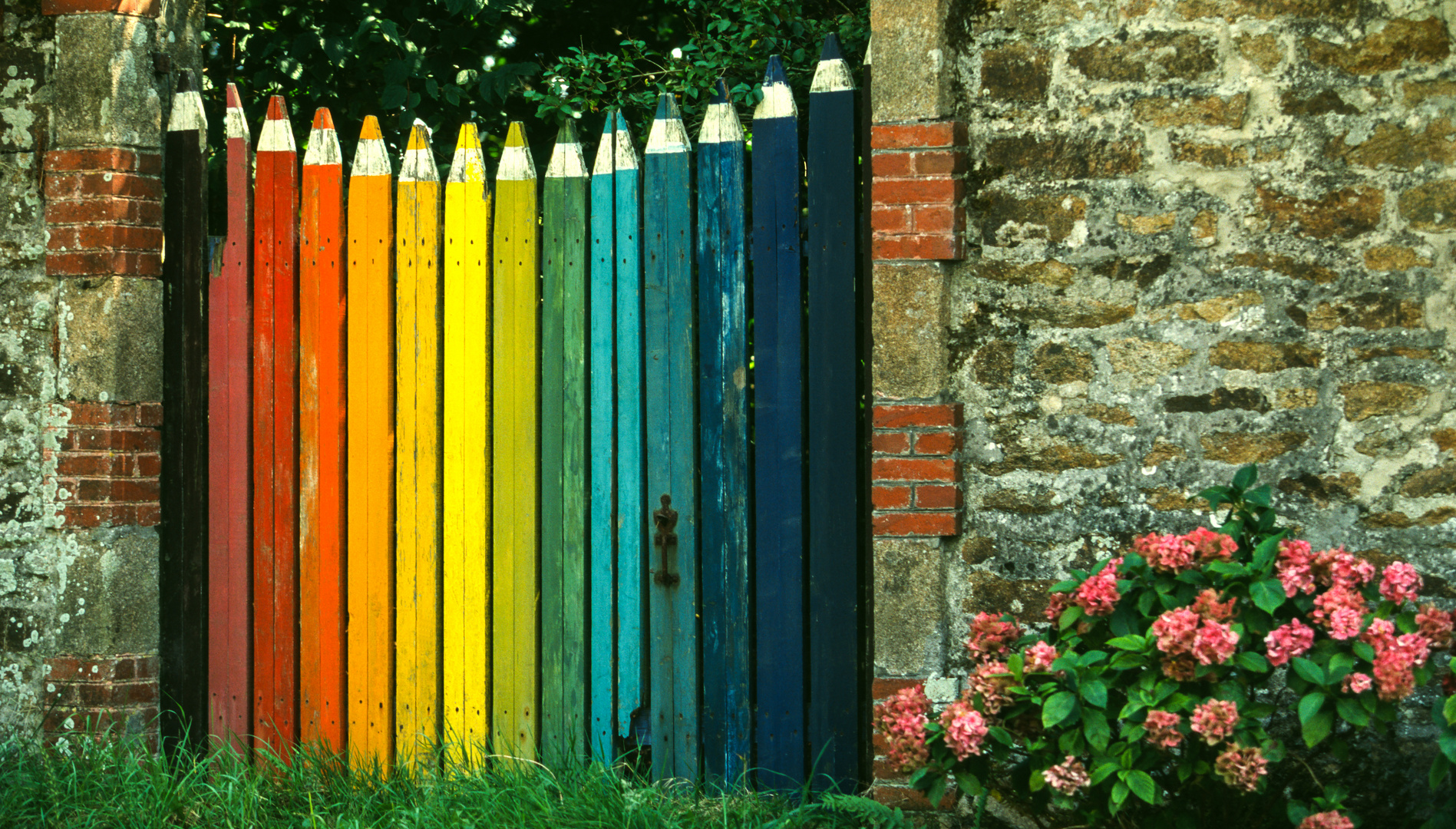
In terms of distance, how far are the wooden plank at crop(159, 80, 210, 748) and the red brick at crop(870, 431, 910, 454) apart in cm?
223

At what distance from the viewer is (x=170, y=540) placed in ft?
11.2

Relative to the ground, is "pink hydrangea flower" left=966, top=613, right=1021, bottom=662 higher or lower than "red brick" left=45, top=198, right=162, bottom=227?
lower

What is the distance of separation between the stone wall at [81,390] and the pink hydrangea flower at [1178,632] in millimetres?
3019

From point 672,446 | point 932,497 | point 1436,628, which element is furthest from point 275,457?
point 1436,628

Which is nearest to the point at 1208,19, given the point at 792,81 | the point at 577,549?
the point at 792,81

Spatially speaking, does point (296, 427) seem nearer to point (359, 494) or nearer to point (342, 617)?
point (359, 494)

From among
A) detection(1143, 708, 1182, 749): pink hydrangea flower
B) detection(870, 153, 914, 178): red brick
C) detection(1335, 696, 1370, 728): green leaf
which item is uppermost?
detection(870, 153, 914, 178): red brick

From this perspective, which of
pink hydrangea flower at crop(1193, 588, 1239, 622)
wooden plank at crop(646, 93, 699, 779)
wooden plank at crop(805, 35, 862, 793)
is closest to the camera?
pink hydrangea flower at crop(1193, 588, 1239, 622)

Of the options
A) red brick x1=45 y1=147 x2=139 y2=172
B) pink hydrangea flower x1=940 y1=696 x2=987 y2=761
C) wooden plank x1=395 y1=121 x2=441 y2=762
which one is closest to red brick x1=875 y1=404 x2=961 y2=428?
pink hydrangea flower x1=940 y1=696 x2=987 y2=761

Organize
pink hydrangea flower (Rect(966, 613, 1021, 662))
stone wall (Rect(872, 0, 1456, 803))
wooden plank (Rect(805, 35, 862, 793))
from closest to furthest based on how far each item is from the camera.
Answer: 1. pink hydrangea flower (Rect(966, 613, 1021, 662))
2. stone wall (Rect(872, 0, 1456, 803))
3. wooden plank (Rect(805, 35, 862, 793))

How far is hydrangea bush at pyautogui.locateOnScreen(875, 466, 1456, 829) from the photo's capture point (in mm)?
2164

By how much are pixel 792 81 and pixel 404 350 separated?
193 centimetres

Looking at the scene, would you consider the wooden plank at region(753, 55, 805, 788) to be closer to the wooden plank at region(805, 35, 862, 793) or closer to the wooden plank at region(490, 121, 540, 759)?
the wooden plank at region(805, 35, 862, 793)

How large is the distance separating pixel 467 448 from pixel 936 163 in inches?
66.2
